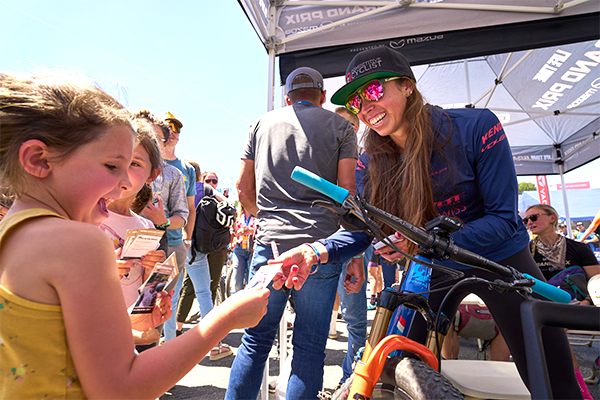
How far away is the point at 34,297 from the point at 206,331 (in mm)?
364

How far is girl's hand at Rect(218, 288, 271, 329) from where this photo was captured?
35.4 inches

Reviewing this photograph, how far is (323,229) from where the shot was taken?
6.64 feet

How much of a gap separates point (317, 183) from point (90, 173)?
575 millimetres

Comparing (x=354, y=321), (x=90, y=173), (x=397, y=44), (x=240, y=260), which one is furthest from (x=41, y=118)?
(x=240, y=260)

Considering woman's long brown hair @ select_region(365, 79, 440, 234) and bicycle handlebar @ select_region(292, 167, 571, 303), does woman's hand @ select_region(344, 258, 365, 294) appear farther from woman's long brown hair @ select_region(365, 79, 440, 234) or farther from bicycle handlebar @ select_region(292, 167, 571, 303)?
bicycle handlebar @ select_region(292, 167, 571, 303)

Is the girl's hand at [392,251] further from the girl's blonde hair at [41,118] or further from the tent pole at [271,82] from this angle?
the tent pole at [271,82]

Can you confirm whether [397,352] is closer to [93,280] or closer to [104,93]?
[93,280]

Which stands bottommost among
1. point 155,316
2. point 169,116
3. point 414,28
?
point 155,316

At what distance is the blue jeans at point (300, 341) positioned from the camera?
6.09ft

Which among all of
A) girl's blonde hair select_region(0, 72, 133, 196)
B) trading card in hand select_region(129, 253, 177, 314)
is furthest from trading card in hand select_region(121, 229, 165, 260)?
girl's blonde hair select_region(0, 72, 133, 196)

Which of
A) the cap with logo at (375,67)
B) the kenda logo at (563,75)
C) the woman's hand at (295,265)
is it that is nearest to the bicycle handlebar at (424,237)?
the woman's hand at (295,265)

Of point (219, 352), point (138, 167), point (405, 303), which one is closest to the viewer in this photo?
point (405, 303)

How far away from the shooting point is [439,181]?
160 cm

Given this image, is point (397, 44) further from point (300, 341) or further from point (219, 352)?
point (219, 352)
